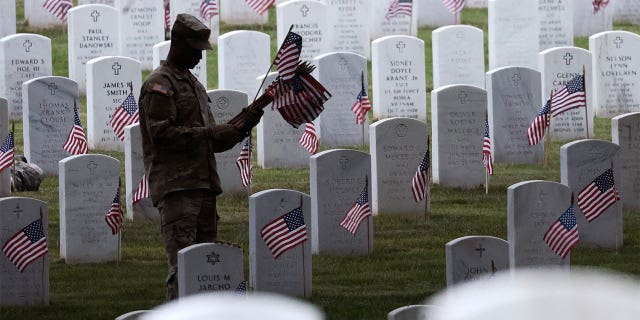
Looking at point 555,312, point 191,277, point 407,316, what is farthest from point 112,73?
point 555,312

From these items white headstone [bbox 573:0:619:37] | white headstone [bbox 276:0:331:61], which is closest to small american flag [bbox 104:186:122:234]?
white headstone [bbox 276:0:331:61]

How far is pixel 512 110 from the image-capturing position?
15375 mm

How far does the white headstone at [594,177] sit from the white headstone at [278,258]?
9.47 feet

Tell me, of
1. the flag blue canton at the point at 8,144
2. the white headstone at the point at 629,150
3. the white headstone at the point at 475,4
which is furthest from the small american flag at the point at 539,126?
the white headstone at the point at 475,4

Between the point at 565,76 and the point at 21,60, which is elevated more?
the point at 21,60

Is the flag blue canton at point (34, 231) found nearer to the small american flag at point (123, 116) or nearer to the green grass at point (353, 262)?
the green grass at point (353, 262)

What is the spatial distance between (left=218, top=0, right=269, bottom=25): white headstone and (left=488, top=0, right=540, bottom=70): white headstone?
483 cm

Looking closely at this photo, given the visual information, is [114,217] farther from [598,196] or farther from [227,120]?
[598,196]

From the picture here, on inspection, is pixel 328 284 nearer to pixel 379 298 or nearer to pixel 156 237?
pixel 379 298

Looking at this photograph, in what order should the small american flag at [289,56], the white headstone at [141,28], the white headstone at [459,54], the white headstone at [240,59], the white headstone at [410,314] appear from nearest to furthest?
the white headstone at [410,314] → the small american flag at [289,56] → the white headstone at [240,59] → the white headstone at [459,54] → the white headstone at [141,28]

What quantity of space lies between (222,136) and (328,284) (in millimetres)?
3052

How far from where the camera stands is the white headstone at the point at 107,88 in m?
15.8

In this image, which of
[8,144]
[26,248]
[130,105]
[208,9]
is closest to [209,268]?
[26,248]

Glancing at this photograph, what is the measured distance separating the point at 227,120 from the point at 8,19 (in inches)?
348
